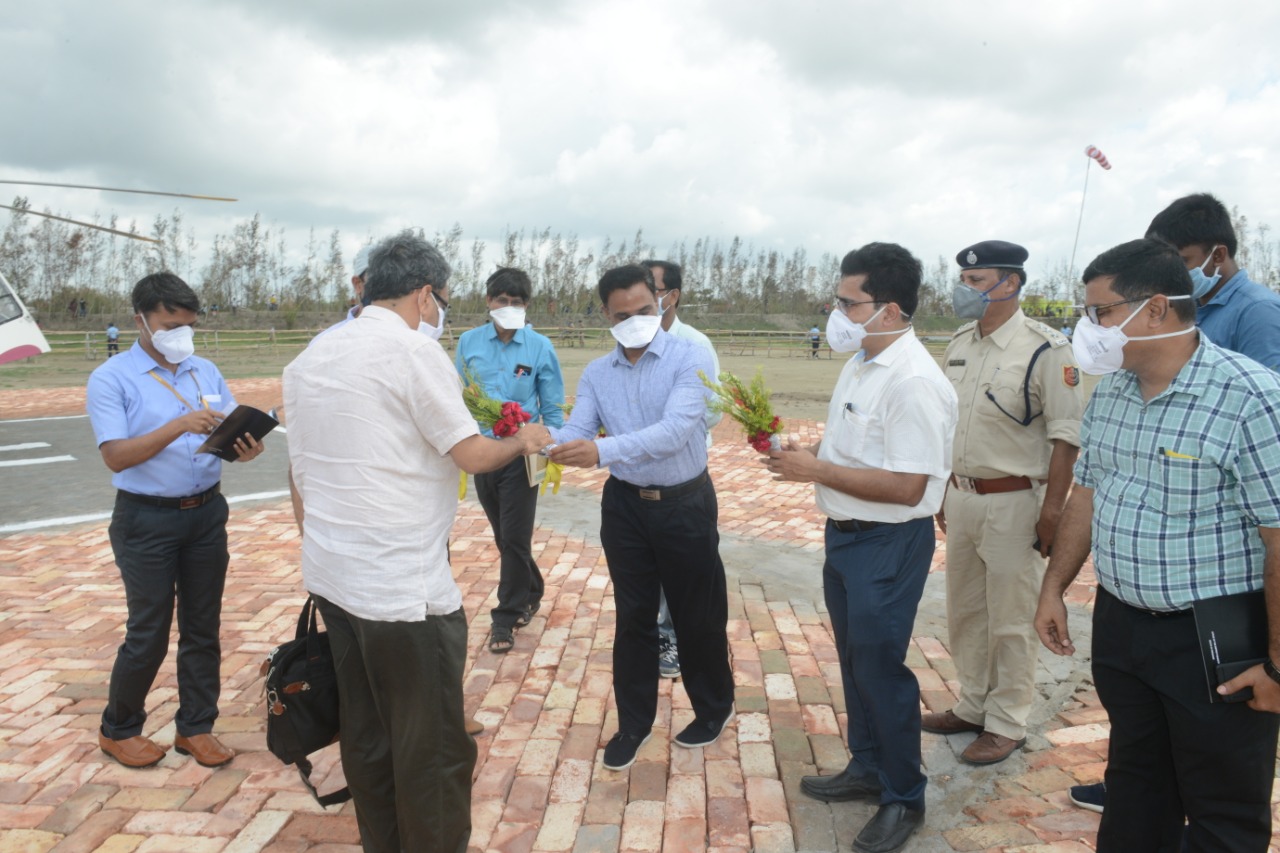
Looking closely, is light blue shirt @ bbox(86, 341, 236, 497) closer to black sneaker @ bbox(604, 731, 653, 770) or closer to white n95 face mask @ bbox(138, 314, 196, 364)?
white n95 face mask @ bbox(138, 314, 196, 364)

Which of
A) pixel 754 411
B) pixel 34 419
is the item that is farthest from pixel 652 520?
pixel 34 419

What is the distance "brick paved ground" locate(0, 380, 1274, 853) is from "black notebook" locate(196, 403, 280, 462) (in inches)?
53.7

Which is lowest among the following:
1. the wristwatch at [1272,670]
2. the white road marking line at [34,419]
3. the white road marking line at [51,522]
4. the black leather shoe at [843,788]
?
the white road marking line at [34,419]

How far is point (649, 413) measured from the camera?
3.56m

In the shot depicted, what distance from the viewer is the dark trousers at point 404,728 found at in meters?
2.52

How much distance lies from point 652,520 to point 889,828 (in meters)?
1.44

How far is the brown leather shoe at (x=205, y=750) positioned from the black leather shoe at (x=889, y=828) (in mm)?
2625

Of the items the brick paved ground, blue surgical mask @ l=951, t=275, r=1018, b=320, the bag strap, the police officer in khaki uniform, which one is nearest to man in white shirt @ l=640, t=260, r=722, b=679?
the brick paved ground

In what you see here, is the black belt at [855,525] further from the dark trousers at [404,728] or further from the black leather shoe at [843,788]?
the dark trousers at [404,728]

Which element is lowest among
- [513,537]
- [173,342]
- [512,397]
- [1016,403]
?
[513,537]

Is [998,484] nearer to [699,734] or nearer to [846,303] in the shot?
[846,303]

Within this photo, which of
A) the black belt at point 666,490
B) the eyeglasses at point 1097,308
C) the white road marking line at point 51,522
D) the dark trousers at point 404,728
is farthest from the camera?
the white road marking line at point 51,522

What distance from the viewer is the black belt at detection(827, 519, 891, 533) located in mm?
2971

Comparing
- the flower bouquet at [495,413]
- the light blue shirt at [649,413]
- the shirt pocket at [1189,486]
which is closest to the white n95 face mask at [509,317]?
the flower bouquet at [495,413]
